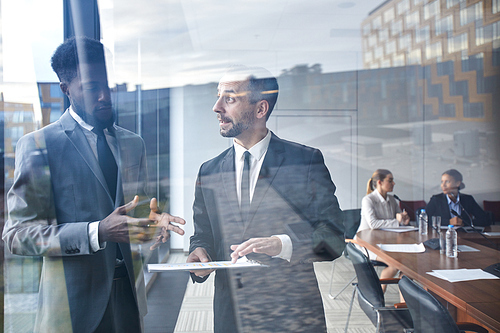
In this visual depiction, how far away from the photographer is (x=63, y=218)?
1.35 metres

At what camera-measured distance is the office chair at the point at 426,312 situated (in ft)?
4.84

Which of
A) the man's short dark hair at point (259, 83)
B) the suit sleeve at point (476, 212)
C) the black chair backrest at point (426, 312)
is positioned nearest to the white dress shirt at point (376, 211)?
the black chair backrest at point (426, 312)

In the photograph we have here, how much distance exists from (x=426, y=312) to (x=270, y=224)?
0.72m

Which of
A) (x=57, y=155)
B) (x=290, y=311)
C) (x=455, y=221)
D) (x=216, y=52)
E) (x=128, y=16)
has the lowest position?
(x=290, y=311)

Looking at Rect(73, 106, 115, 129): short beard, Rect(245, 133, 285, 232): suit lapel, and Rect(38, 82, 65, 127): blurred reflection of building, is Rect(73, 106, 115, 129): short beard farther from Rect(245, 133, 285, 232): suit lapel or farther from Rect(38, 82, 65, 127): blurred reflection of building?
Rect(245, 133, 285, 232): suit lapel

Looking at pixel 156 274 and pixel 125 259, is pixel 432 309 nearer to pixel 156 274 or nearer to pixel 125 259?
pixel 156 274

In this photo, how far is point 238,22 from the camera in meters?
1.57

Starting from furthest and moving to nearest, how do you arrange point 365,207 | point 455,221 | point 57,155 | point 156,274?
point 455,221, point 365,207, point 156,274, point 57,155

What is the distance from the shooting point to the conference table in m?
1.70

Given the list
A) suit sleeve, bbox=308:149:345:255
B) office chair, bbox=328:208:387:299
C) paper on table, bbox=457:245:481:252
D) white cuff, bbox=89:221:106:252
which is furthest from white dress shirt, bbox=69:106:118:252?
paper on table, bbox=457:245:481:252

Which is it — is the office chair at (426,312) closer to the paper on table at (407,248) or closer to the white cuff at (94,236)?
the paper on table at (407,248)

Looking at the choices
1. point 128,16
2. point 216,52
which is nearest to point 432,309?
point 216,52

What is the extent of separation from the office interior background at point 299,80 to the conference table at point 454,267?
0.94 feet

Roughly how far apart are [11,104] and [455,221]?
2.07m
